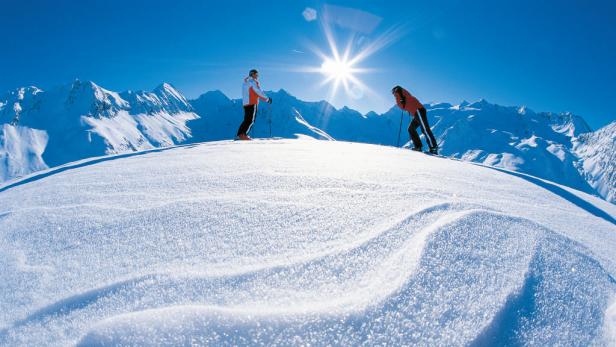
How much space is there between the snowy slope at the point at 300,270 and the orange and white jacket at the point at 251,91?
664 centimetres

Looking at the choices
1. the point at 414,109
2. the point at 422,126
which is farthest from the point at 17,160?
the point at 422,126

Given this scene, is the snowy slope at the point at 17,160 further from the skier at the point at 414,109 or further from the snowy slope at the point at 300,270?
the snowy slope at the point at 300,270

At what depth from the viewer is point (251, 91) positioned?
8602mm

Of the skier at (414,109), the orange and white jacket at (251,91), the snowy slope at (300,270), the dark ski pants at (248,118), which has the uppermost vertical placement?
the skier at (414,109)

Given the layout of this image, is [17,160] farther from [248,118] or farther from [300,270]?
[300,270]

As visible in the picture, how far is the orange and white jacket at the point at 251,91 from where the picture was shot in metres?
8.52

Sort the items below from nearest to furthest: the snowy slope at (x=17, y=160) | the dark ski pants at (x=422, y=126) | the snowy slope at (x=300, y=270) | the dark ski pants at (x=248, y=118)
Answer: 1. the snowy slope at (x=300, y=270)
2. the dark ski pants at (x=422, y=126)
3. the dark ski pants at (x=248, y=118)
4. the snowy slope at (x=17, y=160)

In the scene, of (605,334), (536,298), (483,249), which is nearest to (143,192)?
(483,249)

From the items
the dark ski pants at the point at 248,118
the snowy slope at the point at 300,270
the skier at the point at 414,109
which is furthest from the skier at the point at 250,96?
the snowy slope at the point at 300,270

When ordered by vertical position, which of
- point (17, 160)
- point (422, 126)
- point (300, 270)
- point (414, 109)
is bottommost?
point (300, 270)

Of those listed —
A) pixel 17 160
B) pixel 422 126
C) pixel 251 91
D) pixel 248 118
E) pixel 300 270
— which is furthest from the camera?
pixel 17 160

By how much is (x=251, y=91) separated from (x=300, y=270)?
801cm

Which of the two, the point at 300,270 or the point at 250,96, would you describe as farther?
the point at 250,96

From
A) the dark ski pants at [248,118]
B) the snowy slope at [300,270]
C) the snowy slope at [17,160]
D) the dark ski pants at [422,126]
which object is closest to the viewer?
the snowy slope at [300,270]
